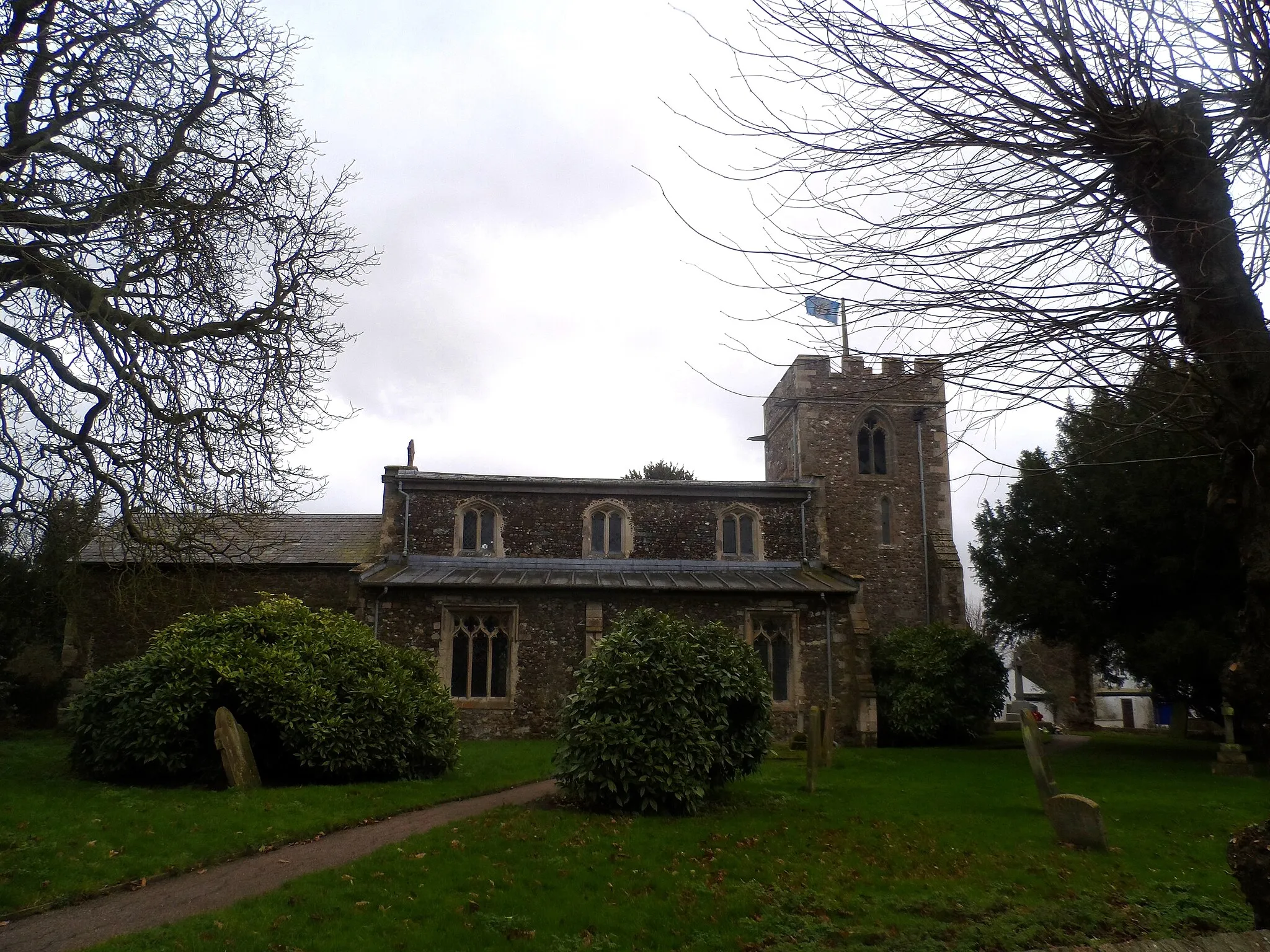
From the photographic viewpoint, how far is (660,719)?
1095 centimetres

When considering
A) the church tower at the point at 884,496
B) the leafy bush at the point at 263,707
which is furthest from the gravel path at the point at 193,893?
the church tower at the point at 884,496

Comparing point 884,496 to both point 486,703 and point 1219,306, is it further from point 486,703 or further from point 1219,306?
point 1219,306

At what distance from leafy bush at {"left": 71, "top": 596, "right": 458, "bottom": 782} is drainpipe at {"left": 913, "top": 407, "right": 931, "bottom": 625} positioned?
1833cm

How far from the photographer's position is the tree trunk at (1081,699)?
31516mm

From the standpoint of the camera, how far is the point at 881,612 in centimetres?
2694

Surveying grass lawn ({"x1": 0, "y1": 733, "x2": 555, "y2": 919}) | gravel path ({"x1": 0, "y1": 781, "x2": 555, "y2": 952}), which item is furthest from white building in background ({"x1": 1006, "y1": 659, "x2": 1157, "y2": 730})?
gravel path ({"x1": 0, "y1": 781, "x2": 555, "y2": 952})

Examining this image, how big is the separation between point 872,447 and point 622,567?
10297mm

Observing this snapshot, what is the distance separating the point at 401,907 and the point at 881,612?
2242cm

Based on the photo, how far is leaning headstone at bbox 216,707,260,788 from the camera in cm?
1086

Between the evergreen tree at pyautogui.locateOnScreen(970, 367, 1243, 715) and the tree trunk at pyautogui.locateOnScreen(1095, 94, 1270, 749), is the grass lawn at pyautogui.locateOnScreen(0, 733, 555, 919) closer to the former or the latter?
the tree trunk at pyautogui.locateOnScreen(1095, 94, 1270, 749)

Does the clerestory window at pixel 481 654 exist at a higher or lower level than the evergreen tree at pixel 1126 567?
lower

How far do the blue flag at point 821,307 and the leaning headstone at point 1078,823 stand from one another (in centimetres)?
697

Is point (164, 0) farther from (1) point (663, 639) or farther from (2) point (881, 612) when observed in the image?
(2) point (881, 612)

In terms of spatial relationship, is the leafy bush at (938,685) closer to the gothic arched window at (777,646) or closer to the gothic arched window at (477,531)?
the gothic arched window at (777,646)
